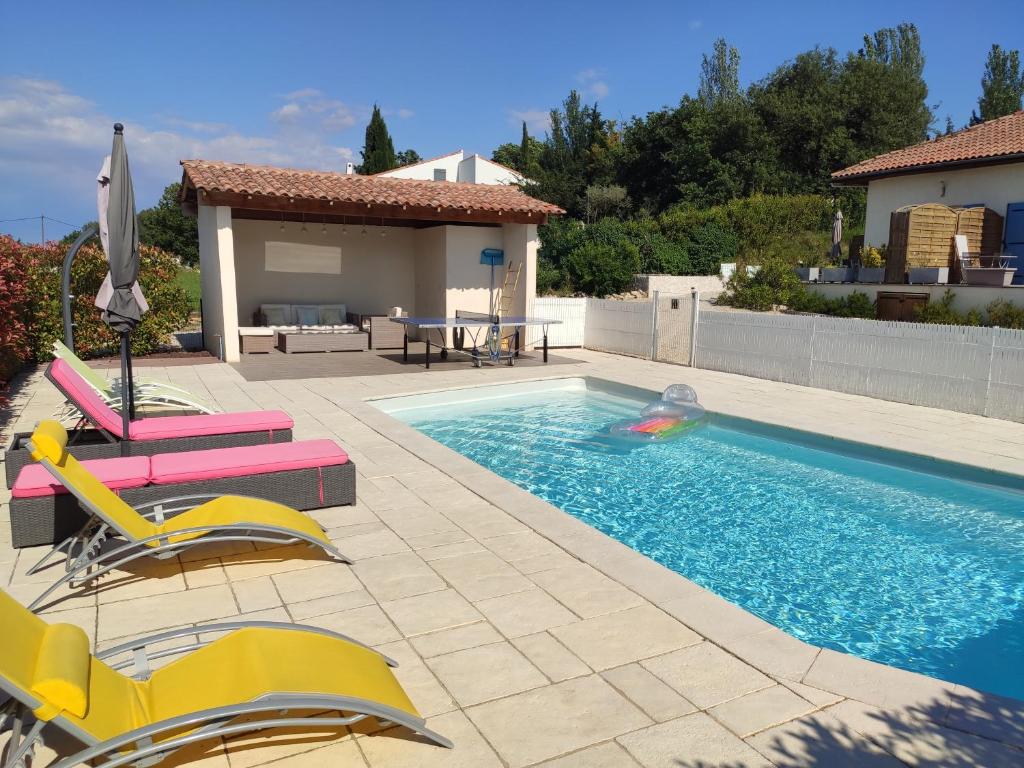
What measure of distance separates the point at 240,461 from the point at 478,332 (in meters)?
11.7

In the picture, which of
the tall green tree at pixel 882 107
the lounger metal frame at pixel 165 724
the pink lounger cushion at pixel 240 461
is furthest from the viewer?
the tall green tree at pixel 882 107

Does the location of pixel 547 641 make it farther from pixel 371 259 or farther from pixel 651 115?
pixel 651 115

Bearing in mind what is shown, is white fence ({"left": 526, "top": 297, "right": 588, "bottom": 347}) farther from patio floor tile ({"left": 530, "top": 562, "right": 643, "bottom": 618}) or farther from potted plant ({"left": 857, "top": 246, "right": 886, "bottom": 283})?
patio floor tile ({"left": 530, "top": 562, "right": 643, "bottom": 618})

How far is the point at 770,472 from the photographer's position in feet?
26.8

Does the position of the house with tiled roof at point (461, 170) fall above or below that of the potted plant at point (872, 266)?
above

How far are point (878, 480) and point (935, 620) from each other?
128 inches

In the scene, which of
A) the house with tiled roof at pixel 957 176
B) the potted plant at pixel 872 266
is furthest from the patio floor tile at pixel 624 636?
the house with tiled roof at pixel 957 176

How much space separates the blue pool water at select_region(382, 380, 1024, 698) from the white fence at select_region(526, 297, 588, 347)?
22.8 ft

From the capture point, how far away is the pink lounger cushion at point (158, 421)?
20.1 ft

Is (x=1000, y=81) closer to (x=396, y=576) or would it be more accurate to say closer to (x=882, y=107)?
(x=882, y=107)

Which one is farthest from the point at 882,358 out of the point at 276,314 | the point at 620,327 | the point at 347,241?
the point at 276,314

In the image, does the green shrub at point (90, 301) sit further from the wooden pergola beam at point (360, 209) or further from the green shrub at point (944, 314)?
the green shrub at point (944, 314)

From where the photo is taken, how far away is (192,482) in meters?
5.00

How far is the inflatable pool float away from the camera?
9703mm
